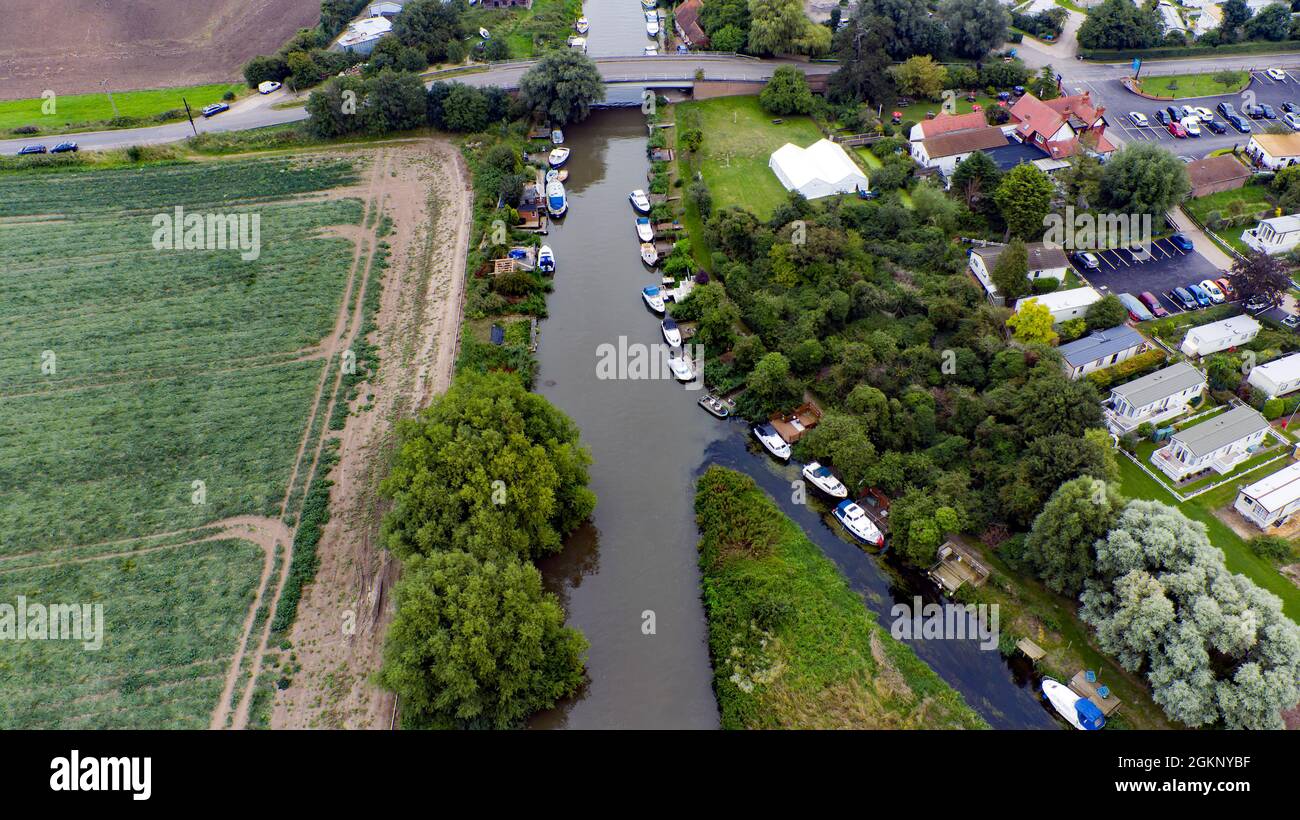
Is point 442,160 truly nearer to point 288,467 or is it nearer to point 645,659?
point 288,467

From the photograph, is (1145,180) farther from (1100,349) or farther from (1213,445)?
(1213,445)

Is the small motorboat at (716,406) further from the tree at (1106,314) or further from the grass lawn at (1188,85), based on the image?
the grass lawn at (1188,85)

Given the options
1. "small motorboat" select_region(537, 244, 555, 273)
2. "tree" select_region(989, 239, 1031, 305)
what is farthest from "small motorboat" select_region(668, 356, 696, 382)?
"tree" select_region(989, 239, 1031, 305)

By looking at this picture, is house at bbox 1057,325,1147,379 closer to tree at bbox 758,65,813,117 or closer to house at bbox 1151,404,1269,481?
house at bbox 1151,404,1269,481

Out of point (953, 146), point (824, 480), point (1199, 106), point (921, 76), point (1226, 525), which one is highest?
point (921, 76)

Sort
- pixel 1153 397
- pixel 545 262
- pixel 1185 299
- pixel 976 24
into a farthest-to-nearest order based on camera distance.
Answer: pixel 976 24, pixel 545 262, pixel 1185 299, pixel 1153 397

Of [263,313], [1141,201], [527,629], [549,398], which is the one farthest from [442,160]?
[1141,201]

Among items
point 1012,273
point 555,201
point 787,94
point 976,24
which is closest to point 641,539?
point 1012,273

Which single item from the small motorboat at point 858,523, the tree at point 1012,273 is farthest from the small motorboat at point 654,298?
the tree at point 1012,273
